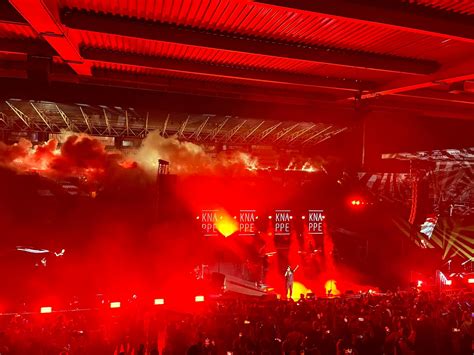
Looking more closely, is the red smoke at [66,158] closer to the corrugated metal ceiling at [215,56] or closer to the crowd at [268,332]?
the crowd at [268,332]

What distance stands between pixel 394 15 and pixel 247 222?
13684 millimetres

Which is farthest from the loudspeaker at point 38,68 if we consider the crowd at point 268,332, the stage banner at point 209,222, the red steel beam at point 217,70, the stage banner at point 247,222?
the stage banner at point 247,222

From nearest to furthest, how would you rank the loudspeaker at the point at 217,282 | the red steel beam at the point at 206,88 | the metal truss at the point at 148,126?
the red steel beam at the point at 206,88, the metal truss at the point at 148,126, the loudspeaker at the point at 217,282

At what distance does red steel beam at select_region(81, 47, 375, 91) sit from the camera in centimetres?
461

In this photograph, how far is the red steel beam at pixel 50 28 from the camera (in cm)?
308

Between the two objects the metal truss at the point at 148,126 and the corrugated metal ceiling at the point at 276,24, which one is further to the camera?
the metal truss at the point at 148,126

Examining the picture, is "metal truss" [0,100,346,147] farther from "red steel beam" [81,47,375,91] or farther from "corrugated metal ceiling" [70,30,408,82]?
"corrugated metal ceiling" [70,30,408,82]

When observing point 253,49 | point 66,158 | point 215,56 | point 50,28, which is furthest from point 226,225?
point 50,28

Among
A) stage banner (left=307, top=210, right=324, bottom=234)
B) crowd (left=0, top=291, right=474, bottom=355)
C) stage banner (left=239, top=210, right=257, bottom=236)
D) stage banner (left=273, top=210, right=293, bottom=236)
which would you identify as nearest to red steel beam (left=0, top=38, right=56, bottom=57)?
crowd (left=0, top=291, right=474, bottom=355)

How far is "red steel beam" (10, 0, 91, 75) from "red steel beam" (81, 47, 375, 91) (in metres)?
0.21

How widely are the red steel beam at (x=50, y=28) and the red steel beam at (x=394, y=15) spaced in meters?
1.65

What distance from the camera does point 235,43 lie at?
4.13 metres

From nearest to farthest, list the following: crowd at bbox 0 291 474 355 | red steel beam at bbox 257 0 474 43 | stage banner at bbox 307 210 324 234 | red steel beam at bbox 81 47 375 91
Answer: red steel beam at bbox 257 0 474 43 < red steel beam at bbox 81 47 375 91 < crowd at bbox 0 291 474 355 < stage banner at bbox 307 210 324 234

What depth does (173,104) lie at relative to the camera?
16.9ft
